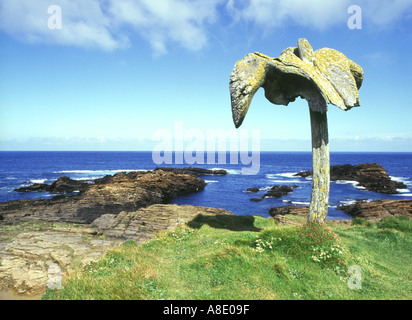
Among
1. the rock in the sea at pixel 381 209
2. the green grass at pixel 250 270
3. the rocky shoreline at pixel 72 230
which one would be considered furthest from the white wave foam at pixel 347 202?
the green grass at pixel 250 270

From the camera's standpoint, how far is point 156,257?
10.2m

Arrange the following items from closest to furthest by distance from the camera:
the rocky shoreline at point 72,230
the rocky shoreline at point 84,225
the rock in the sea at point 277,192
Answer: the rocky shoreline at point 72,230
the rocky shoreline at point 84,225
the rock in the sea at point 277,192

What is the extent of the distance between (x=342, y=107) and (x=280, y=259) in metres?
5.93

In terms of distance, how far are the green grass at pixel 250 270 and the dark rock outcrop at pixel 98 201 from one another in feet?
50.2

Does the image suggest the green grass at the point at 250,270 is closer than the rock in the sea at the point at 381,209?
Yes

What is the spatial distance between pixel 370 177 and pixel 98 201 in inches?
2689

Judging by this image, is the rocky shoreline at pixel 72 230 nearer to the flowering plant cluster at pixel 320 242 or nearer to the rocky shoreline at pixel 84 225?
the rocky shoreline at pixel 84 225

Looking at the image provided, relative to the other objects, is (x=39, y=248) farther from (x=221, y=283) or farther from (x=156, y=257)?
(x=221, y=283)

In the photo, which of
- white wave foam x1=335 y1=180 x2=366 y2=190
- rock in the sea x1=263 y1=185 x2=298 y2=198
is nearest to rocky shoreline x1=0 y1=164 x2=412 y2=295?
rock in the sea x1=263 y1=185 x2=298 y2=198

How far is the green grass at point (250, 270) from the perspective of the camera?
23.5 feet

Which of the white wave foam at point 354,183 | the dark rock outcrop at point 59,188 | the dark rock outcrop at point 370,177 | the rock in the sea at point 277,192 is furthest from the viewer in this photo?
the white wave foam at point 354,183

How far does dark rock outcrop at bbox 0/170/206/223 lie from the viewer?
25516 millimetres
